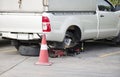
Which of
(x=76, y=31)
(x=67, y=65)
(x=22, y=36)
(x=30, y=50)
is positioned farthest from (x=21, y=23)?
(x=67, y=65)

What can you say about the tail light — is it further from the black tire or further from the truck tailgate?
the black tire

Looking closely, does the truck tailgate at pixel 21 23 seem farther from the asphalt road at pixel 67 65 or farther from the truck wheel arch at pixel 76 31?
the truck wheel arch at pixel 76 31

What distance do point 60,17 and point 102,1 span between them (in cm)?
266

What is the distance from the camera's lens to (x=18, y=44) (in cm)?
1116

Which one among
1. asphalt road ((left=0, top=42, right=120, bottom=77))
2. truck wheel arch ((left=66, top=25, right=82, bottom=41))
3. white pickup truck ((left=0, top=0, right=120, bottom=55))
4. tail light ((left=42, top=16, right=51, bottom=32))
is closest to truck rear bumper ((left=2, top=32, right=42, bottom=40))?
white pickup truck ((left=0, top=0, right=120, bottom=55))

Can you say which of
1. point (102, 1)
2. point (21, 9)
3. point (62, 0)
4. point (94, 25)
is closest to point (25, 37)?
point (21, 9)

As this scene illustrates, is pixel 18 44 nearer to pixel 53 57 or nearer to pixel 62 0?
pixel 53 57

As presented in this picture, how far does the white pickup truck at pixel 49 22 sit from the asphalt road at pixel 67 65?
1.69ft

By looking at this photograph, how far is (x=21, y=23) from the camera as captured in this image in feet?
34.3

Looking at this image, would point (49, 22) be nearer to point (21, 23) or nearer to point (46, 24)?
point (46, 24)

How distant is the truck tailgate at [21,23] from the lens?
33.3ft

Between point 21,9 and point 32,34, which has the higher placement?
point 21,9

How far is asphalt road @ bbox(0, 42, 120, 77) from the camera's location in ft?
27.6

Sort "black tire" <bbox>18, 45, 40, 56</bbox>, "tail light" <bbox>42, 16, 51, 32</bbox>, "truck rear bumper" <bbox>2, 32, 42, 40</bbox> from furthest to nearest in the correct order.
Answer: "black tire" <bbox>18, 45, 40, 56</bbox> → "truck rear bumper" <bbox>2, 32, 42, 40</bbox> → "tail light" <bbox>42, 16, 51, 32</bbox>
